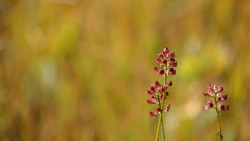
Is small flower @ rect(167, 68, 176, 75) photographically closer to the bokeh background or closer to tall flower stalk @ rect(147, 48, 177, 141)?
tall flower stalk @ rect(147, 48, 177, 141)

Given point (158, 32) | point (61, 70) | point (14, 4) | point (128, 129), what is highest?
point (14, 4)

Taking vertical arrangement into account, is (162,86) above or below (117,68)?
below

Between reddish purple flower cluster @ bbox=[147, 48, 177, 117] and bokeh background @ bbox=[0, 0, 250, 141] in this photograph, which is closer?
reddish purple flower cluster @ bbox=[147, 48, 177, 117]

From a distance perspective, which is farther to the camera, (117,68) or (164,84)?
(117,68)

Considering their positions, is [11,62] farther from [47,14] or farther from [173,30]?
[173,30]

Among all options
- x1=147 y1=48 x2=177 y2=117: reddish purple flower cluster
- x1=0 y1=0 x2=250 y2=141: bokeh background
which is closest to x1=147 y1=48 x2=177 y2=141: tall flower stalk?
x1=147 y1=48 x2=177 y2=117: reddish purple flower cluster

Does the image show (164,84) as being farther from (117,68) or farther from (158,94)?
(117,68)

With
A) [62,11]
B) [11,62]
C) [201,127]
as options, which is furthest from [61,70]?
[201,127]

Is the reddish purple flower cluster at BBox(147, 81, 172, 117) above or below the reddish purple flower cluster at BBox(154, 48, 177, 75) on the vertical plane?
below

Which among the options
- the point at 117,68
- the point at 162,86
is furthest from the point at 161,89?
the point at 117,68
